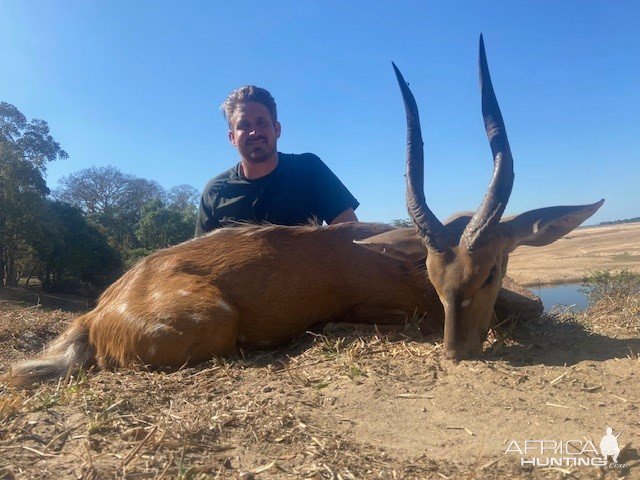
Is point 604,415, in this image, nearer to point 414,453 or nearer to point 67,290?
point 414,453

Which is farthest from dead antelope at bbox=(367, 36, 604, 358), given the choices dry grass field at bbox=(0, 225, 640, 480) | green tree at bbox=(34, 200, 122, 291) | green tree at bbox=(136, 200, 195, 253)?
green tree at bbox=(136, 200, 195, 253)

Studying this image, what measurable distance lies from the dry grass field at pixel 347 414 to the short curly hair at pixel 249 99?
3.67 meters

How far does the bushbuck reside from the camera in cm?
367

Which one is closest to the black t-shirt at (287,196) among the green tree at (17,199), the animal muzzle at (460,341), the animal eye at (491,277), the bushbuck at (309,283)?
the bushbuck at (309,283)

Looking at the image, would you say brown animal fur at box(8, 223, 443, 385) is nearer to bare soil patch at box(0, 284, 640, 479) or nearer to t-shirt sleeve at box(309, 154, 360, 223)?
bare soil patch at box(0, 284, 640, 479)

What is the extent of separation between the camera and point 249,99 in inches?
246

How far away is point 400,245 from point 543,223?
3.75ft

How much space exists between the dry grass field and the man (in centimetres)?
267

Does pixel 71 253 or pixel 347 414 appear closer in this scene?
pixel 347 414

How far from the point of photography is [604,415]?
7.81 ft

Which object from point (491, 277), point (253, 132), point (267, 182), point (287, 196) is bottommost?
point (491, 277)

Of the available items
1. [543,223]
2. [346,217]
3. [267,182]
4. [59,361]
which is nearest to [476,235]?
[543,223]

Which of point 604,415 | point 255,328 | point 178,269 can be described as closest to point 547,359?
point 604,415

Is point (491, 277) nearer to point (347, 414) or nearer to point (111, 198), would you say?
point (347, 414)
